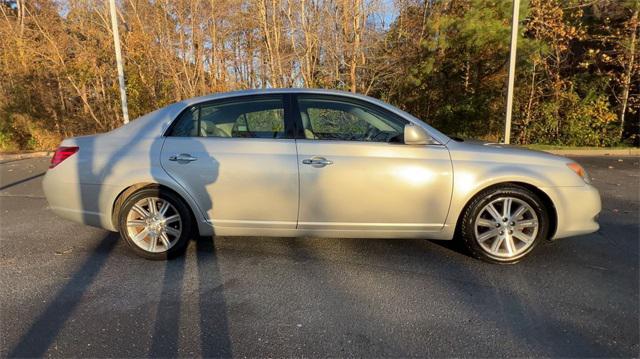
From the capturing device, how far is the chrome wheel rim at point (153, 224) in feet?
11.4

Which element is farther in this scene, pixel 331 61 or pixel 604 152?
pixel 331 61

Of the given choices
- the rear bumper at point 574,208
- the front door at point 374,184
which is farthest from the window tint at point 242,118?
the rear bumper at point 574,208

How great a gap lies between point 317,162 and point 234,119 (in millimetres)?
945

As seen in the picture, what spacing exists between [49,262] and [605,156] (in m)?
12.5

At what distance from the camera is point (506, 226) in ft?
10.9

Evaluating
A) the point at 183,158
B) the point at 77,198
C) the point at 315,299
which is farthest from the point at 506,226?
the point at 77,198

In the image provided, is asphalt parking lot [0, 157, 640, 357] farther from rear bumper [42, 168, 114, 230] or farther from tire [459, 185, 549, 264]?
rear bumper [42, 168, 114, 230]

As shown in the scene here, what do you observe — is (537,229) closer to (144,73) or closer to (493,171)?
(493,171)

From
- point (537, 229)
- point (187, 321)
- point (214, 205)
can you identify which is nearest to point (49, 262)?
point (214, 205)

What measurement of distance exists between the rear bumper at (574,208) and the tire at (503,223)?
11cm

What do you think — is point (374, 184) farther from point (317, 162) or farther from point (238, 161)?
point (238, 161)

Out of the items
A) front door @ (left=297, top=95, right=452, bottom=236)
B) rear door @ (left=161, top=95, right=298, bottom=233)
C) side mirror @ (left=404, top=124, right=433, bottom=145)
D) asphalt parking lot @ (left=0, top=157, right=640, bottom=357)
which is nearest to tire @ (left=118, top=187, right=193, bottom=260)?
asphalt parking lot @ (left=0, top=157, right=640, bottom=357)

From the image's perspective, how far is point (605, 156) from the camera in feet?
33.6

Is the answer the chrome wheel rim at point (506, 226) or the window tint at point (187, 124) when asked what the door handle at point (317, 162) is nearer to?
the window tint at point (187, 124)
